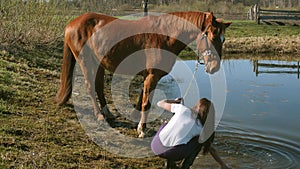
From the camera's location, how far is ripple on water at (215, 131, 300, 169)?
16.9 ft

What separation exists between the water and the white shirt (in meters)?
0.91

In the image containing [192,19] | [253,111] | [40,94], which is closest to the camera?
[192,19]

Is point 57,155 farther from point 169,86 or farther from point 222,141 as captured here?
point 169,86

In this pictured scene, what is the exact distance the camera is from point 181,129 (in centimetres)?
418

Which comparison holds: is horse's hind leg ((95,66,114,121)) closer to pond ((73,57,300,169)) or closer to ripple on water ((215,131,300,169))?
pond ((73,57,300,169))

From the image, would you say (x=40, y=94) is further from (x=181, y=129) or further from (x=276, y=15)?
(x=276, y=15)

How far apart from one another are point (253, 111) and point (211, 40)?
3372 millimetres

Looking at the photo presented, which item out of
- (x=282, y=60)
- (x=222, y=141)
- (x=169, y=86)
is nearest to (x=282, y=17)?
(x=282, y=60)

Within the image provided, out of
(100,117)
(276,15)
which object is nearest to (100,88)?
(100,117)

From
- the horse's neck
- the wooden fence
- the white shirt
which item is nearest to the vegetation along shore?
the white shirt

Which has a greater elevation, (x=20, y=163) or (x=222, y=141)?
(x=20, y=163)

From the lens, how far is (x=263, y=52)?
59.3ft

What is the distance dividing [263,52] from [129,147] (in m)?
14.1

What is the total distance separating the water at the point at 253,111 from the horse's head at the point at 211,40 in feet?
4.37
